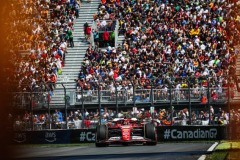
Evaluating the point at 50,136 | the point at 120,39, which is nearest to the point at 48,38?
the point at 120,39

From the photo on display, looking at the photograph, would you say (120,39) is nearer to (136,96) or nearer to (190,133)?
(136,96)

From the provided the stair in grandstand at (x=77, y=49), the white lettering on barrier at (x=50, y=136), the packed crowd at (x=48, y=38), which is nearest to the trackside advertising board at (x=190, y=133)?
the white lettering on barrier at (x=50, y=136)

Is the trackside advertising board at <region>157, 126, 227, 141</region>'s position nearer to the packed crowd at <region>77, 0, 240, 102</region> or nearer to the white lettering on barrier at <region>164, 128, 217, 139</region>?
the white lettering on barrier at <region>164, 128, 217, 139</region>

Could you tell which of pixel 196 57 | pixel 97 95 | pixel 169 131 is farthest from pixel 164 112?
pixel 196 57

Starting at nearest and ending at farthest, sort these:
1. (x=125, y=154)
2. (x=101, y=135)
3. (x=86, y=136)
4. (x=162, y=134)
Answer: (x=125, y=154)
(x=101, y=135)
(x=162, y=134)
(x=86, y=136)

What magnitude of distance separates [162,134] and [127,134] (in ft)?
14.9

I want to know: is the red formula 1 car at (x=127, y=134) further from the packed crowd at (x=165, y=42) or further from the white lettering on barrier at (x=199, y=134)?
the packed crowd at (x=165, y=42)

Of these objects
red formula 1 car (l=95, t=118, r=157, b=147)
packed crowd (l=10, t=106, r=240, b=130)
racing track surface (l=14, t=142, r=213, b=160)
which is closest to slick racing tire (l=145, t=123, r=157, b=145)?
red formula 1 car (l=95, t=118, r=157, b=147)

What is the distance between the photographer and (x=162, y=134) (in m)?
30.9

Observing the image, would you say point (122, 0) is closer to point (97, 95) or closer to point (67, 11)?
point (67, 11)

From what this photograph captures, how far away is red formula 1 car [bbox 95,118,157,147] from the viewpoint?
86.5 feet

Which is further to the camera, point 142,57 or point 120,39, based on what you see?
point 120,39

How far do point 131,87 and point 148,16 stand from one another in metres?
10.8

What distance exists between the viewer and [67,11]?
4453 centimetres
